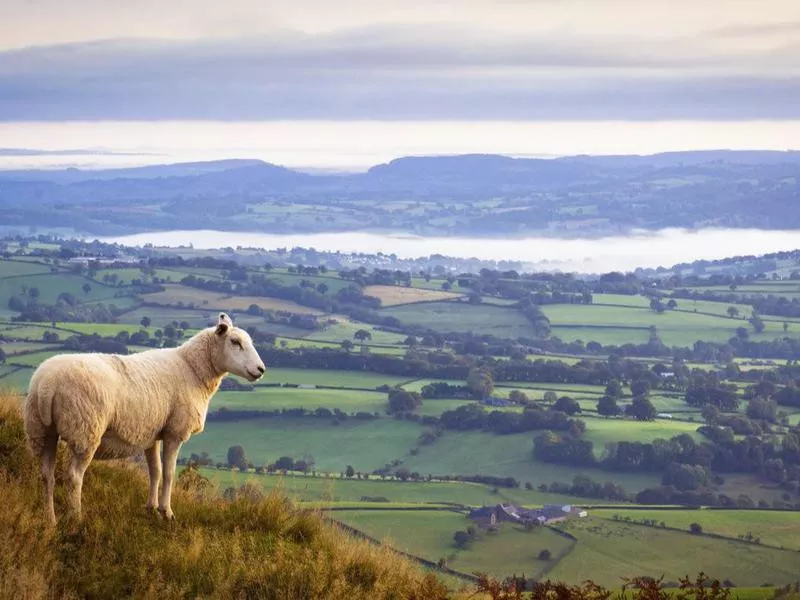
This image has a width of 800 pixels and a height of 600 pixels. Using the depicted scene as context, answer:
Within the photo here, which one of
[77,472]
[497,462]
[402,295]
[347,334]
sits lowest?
[497,462]

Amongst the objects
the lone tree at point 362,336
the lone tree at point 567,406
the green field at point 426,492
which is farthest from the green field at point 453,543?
the lone tree at point 362,336

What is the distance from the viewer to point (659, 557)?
47.6 metres

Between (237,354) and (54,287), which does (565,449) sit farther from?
(54,287)

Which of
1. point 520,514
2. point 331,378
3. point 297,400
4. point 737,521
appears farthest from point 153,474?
point 331,378

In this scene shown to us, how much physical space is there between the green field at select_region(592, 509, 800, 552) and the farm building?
7.03 feet

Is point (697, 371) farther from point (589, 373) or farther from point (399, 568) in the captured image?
point (399, 568)

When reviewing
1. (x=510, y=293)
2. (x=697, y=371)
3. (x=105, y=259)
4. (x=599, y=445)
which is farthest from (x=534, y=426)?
(x=105, y=259)

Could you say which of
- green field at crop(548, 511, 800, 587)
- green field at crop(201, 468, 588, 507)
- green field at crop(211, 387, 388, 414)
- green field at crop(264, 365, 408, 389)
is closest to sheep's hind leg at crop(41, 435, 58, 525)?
green field at crop(548, 511, 800, 587)

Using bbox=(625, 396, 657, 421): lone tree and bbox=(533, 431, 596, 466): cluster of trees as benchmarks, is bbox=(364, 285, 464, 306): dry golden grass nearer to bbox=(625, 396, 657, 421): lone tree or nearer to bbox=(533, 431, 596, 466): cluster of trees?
bbox=(625, 396, 657, 421): lone tree

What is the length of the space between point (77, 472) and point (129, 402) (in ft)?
2.92

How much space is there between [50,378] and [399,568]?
404 cm

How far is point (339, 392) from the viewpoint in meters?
82.6

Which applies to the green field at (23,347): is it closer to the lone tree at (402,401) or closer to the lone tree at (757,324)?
the lone tree at (402,401)

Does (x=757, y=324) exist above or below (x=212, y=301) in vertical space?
below
